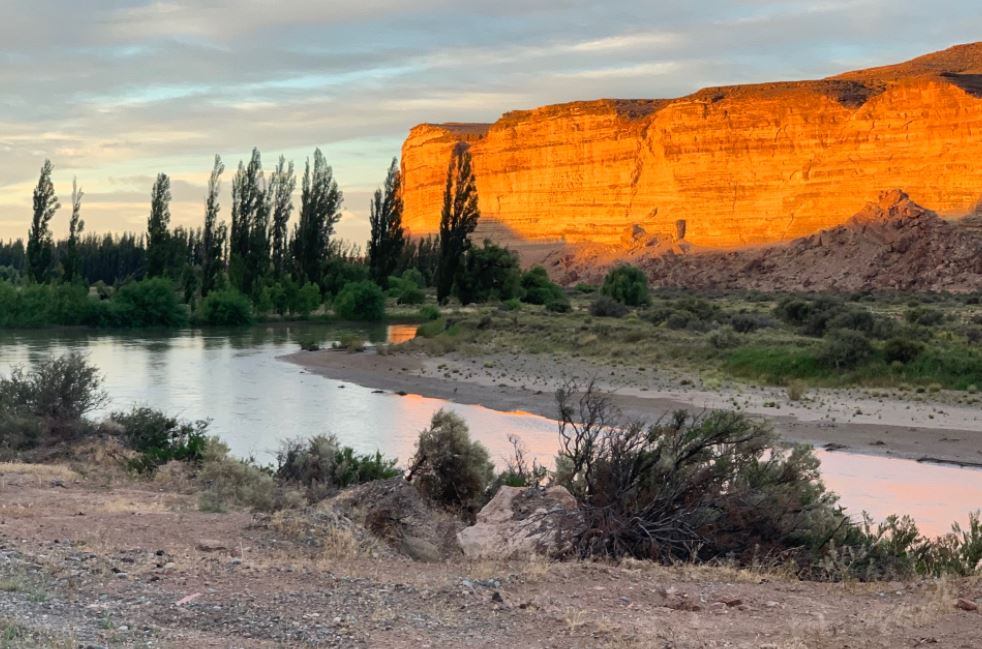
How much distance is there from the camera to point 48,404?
13.6m

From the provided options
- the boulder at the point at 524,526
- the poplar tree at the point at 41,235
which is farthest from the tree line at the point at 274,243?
the boulder at the point at 524,526

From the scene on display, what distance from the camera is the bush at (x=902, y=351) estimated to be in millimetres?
23312

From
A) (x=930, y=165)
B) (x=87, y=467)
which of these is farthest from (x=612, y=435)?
(x=930, y=165)

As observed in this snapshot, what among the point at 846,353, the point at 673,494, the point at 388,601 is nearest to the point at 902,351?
the point at 846,353

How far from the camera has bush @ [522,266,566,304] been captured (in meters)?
57.6

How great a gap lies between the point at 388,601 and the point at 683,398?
630 inches

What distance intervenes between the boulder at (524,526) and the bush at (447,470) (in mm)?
1611

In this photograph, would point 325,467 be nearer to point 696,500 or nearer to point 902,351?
point 696,500

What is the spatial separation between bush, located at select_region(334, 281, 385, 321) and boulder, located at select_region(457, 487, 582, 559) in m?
45.7

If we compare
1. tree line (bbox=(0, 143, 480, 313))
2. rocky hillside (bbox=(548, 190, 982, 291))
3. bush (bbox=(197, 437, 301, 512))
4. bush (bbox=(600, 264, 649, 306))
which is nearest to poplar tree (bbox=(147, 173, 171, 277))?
tree line (bbox=(0, 143, 480, 313))

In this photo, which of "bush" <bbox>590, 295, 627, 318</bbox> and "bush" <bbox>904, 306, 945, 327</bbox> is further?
"bush" <bbox>590, 295, 627, 318</bbox>

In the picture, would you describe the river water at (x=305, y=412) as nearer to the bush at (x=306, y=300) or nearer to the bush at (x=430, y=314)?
the bush at (x=430, y=314)

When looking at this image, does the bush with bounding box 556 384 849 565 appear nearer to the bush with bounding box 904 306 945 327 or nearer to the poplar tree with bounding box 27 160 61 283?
the bush with bounding box 904 306 945 327

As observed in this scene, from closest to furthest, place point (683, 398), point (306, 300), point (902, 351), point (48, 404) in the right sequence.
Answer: point (48, 404), point (683, 398), point (902, 351), point (306, 300)
